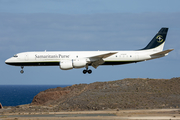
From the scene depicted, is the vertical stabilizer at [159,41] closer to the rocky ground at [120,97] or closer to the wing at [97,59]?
the rocky ground at [120,97]

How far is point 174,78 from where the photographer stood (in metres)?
50.3

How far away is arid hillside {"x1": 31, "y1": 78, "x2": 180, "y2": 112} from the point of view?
3759 centimetres

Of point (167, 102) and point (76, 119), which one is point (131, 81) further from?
point (76, 119)

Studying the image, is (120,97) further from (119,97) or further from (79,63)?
(79,63)

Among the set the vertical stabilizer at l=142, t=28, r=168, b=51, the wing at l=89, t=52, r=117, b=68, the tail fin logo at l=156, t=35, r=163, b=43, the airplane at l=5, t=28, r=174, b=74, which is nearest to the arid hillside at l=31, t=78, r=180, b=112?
the airplane at l=5, t=28, r=174, b=74

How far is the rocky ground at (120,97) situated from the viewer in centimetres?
3741

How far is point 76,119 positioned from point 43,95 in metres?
27.6

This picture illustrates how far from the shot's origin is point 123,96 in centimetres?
4053

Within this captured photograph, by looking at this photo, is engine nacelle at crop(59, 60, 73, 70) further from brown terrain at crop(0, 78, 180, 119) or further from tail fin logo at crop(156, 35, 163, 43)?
tail fin logo at crop(156, 35, 163, 43)

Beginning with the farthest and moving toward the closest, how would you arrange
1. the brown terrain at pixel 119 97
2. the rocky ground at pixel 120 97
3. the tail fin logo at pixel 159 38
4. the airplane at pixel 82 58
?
the tail fin logo at pixel 159 38, the airplane at pixel 82 58, the rocky ground at pixel 120 97, the brown terrain at pixel 119 97

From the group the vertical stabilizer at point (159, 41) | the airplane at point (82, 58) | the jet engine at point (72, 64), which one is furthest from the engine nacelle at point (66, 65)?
the vertical stabilizer at point (159, 41)

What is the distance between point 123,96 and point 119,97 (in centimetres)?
75

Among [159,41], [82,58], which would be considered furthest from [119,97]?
[159,41]

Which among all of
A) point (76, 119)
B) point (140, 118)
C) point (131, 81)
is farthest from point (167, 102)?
point (76, 119)
